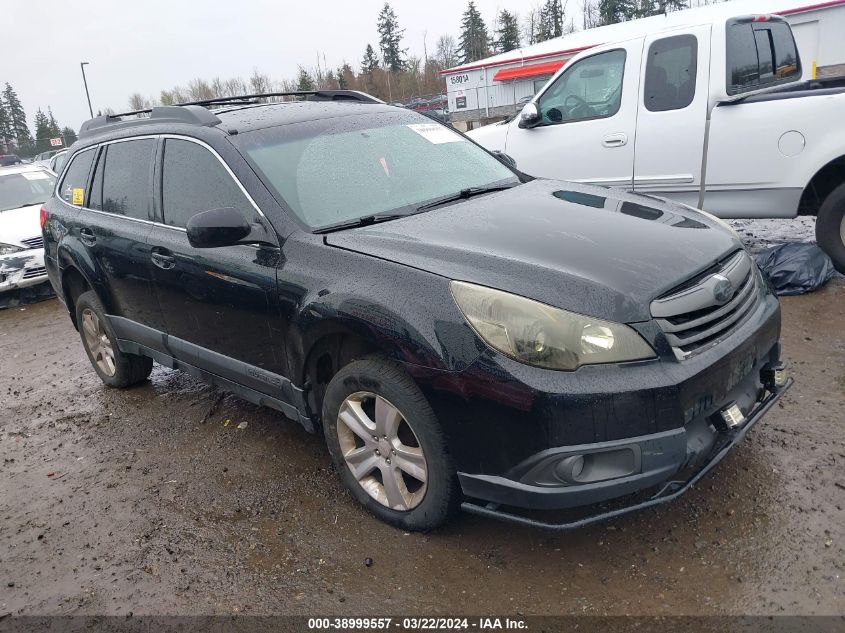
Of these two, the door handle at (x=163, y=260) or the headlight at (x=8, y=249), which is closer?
the door handle at (x=163, y=260)

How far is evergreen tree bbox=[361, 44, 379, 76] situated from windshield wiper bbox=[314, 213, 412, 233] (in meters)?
75.6

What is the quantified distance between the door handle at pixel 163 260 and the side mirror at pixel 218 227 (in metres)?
0.65

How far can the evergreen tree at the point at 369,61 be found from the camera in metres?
74.4

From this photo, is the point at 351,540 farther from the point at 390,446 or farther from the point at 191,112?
the point at 191,112

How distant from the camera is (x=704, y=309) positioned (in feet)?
8.38

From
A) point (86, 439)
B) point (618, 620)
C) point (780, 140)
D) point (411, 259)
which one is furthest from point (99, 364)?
point (780, 140)

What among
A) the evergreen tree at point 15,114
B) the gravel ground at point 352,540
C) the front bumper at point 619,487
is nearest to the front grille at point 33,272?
the gravel ground at point 352,540

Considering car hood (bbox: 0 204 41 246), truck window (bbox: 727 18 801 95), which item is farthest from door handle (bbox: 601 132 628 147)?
car hood (bbox: 0 204 41 246)

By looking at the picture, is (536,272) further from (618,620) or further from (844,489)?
(844,489)

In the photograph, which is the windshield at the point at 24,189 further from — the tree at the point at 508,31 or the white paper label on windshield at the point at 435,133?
the tree at the point at 508,31

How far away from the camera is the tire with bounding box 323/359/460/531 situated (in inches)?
102

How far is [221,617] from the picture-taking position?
2590 millimetres

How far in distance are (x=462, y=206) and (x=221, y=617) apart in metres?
2.12

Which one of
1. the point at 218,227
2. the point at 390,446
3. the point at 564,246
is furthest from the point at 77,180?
the point at 564,246
